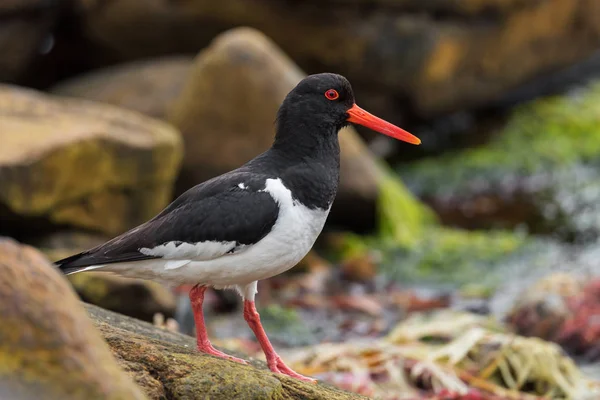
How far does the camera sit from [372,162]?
11.1 metres

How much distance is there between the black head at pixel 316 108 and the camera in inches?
199

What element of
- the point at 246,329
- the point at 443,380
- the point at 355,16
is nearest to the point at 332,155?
the point at 443,380

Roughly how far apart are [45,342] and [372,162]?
28.4ft

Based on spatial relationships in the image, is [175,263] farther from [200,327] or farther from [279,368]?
[279,368]

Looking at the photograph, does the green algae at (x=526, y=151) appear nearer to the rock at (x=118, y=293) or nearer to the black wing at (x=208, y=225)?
the rock at (x=118, y=293)

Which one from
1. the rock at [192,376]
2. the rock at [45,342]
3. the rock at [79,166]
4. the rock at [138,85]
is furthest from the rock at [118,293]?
the rock at [45,342]

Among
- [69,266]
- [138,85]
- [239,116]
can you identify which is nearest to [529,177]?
[239,116]

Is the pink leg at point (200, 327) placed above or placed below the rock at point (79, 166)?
above

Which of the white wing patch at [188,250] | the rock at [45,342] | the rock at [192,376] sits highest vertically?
the rock at [45,342]

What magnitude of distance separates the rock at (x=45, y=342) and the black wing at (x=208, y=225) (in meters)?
1.86

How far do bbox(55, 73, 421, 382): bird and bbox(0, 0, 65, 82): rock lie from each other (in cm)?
875

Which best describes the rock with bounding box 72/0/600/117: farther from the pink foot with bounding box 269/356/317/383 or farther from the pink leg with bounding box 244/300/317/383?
the pink foot with bounding box 269/356/317/383

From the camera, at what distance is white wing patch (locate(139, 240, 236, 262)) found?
4582mm

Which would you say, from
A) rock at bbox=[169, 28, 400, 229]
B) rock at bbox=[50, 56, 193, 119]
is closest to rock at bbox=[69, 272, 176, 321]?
rock at bbox=[169, 28, 400, 229]
